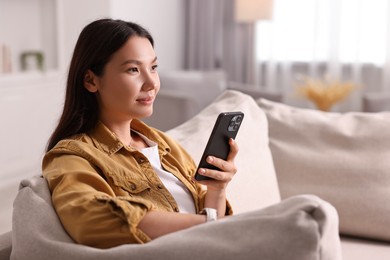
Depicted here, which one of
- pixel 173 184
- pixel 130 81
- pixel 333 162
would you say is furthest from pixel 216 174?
pixel 333 162

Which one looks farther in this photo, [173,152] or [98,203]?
[173,152]

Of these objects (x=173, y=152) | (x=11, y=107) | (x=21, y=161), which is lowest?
(x=21, y=161)

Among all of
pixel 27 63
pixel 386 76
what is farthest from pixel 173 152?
pixel 386 76

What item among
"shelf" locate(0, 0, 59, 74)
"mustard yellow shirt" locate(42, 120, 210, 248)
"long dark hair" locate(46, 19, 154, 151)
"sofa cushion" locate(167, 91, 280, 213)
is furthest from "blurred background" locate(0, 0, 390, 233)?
"long dark hair" locate(46, 19, 154, 151)

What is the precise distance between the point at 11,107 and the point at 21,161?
0.41 m

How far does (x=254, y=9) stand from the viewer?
580 cm

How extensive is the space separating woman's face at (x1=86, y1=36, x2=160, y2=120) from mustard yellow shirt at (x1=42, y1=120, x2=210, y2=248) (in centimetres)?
7

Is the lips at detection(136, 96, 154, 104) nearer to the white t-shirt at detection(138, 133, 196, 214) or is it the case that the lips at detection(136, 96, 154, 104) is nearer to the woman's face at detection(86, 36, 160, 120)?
the woman's face at detection(86, 36, 160, 120)

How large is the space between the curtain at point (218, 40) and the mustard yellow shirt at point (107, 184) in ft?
15.7

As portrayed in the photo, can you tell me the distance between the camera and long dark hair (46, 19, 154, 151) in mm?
1603

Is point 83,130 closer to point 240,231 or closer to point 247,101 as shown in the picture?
point 240,231

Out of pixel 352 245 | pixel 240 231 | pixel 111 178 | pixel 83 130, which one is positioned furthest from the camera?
pixel 352 245

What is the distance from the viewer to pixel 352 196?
7.54 feet

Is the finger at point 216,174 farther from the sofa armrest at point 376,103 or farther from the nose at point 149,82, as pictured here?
the sofa armrest at point 376,103
